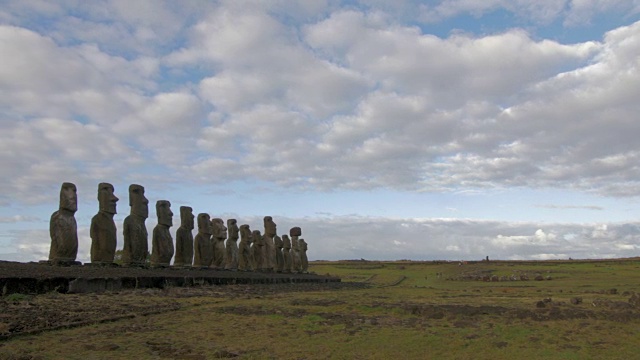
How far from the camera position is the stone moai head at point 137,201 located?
20391 millimetres

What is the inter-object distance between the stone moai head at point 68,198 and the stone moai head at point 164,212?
5474 millimetres

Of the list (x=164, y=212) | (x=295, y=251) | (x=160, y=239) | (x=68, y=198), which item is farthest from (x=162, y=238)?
(x=295, y=251)

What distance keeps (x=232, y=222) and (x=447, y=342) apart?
2536cm

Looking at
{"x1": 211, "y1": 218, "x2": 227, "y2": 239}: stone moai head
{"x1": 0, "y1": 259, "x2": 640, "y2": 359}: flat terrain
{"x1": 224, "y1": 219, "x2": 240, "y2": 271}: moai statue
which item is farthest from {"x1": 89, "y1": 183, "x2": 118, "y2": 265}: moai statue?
{"x1": 224, "y1": 219, "x2": 240, "y2": 271}: moai statue

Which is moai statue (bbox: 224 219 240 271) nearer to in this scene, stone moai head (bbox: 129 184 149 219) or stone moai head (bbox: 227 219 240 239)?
stone moai head (bbox: 227 219 240 239)

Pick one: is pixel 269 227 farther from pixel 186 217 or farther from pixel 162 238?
pixel 162 238

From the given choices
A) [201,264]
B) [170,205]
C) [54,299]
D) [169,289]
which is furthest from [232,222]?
[54,299]

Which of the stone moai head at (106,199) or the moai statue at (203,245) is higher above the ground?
the stone moai head at (106,199)

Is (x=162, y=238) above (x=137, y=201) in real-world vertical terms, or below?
below

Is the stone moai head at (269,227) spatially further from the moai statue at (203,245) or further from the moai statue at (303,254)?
the moai statue at (203,245)

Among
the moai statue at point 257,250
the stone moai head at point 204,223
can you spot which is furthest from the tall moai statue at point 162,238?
the moai statue at point 257,250

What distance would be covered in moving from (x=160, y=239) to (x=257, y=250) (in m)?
12.5

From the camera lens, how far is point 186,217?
24.8 meters

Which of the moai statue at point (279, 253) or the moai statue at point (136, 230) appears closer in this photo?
the moai statue at point (136, 230)
